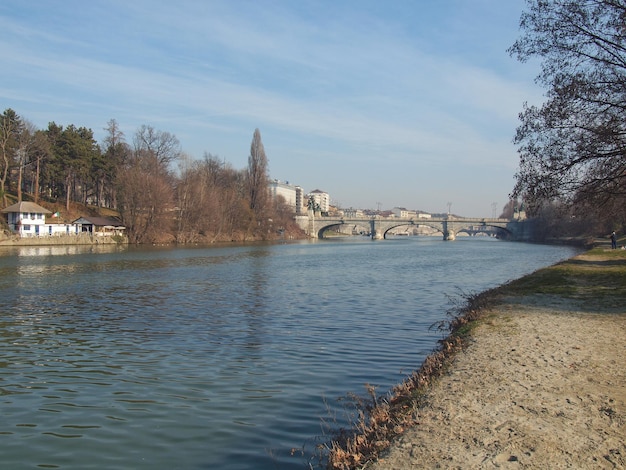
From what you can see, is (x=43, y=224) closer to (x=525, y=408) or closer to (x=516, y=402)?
(x=516, y=402)

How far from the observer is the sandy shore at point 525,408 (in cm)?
514

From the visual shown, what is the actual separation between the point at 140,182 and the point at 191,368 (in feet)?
224

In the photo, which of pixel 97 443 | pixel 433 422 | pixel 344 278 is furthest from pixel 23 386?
pixel 344 278

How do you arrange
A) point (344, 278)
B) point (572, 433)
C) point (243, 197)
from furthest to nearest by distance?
point (243, 197) → point (344, 278) → point (572, 433)

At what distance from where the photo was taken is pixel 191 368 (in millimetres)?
11172

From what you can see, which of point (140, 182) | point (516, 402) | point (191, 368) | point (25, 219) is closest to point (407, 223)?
point (140, 182)

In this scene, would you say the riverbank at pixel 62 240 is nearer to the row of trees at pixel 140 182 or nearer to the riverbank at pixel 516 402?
the row of trees at pixel 140 182

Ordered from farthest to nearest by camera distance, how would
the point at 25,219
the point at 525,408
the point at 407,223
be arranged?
the point at 407,223 → the point at 25,219 → the point at 525,408

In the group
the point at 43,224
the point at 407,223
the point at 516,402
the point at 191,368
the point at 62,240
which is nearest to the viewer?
the point at 516,402

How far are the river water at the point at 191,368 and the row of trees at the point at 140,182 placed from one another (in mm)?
53293

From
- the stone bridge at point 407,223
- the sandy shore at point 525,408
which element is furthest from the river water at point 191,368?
the stone bridge at point 407,223

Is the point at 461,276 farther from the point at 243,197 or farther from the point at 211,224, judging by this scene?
the point at 243,197

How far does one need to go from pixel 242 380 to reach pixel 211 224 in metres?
80.1

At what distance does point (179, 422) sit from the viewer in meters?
8.12
